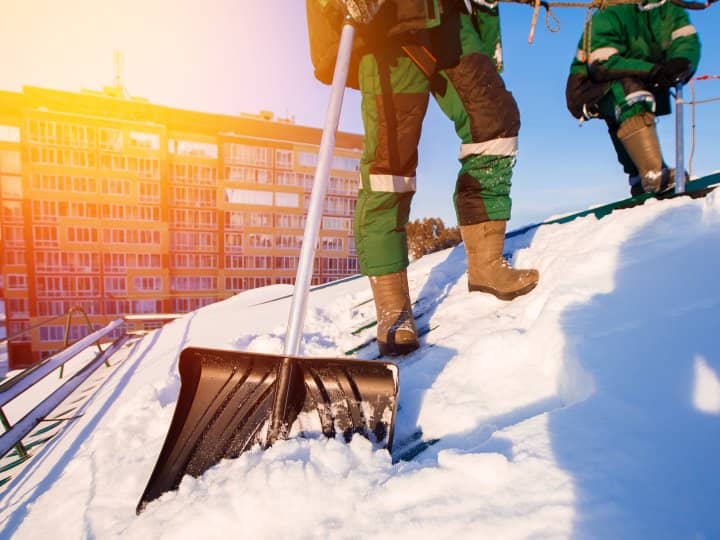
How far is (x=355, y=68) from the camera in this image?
65.2 inches

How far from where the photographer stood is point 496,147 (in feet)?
5.27

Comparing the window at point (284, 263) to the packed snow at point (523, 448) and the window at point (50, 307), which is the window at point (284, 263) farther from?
the packed snow at point (523, 448)

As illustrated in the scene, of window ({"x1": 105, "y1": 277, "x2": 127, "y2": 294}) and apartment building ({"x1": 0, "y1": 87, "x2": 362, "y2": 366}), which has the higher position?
apartment building ({"x1": 0, "y1": 87, "x2": 362, "y2": 366})

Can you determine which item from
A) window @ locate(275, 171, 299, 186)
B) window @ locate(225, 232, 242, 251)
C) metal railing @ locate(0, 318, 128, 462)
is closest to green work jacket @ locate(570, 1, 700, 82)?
metal railing @ locate(0, 318, 128, 462)

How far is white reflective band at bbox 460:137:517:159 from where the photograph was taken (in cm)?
161

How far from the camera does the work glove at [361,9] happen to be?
1.34 meters

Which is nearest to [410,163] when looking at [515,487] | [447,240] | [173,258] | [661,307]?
[661,307]

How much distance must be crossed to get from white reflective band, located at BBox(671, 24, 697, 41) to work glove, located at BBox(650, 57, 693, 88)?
238 mm

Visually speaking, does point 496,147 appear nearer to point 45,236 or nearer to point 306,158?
point 306,158

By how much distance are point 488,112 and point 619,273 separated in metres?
0.88

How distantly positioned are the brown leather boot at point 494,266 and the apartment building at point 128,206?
87.6 feet

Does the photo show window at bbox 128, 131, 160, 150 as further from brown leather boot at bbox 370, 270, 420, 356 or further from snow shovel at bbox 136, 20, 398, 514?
snow shovel at bbox 136, 20, 398, 514

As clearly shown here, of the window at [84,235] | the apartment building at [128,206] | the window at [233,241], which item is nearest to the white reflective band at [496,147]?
the apartment building at [128,206]

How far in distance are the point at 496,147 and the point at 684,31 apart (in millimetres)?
2200
